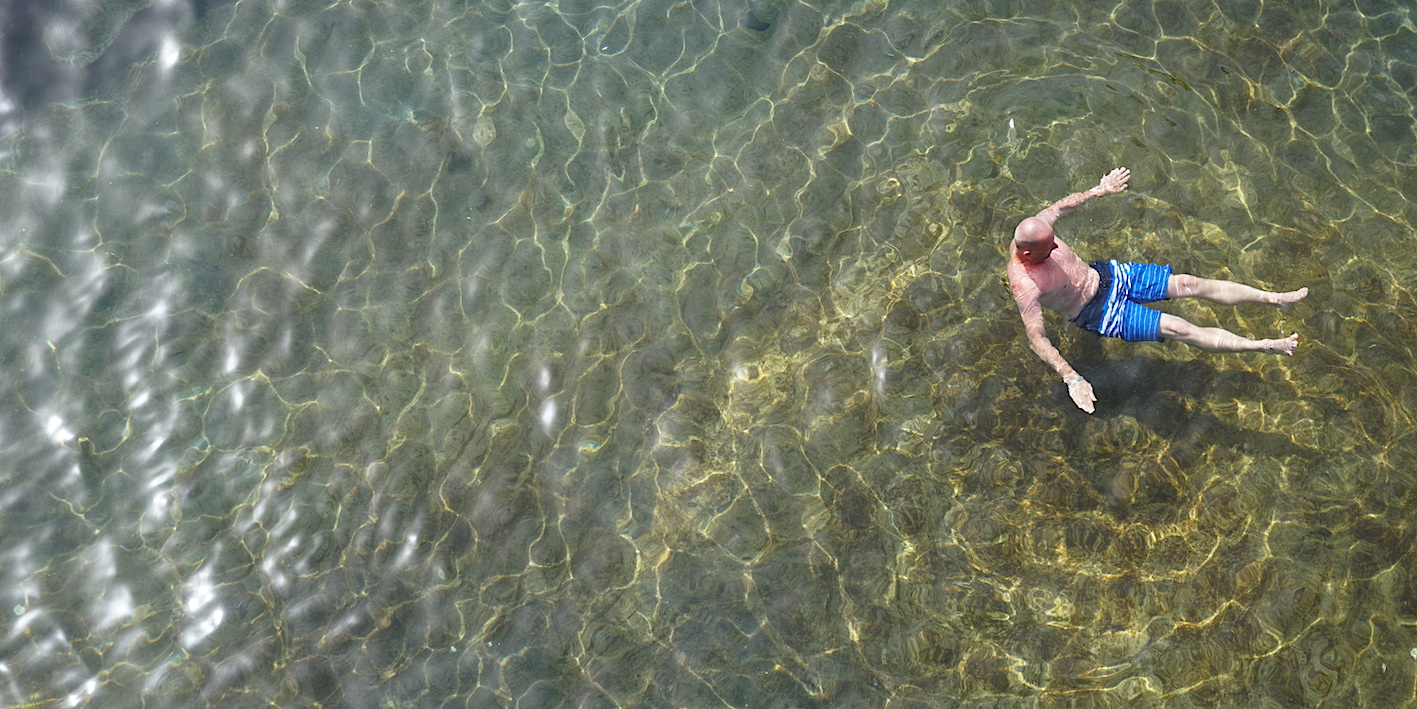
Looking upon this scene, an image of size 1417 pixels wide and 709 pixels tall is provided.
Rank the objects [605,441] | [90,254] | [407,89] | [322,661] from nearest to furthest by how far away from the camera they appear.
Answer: [322,661] < [605,441] < [90,254] < [407,89]

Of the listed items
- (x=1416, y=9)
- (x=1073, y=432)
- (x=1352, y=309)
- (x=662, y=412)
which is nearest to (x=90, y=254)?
(x=662, y=412)

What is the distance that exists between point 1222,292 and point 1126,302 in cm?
58

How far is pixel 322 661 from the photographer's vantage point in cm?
591

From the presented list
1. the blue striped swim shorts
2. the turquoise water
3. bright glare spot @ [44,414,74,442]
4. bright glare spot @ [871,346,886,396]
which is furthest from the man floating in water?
bright glare spot @ [44,414,74,442]

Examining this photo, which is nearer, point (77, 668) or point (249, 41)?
point (77, 668)

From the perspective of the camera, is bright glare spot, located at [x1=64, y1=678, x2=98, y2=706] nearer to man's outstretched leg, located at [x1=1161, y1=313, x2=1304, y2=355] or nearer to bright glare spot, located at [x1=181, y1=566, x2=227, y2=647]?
bright glare spot, located at [x1=181, y1=566, x2=227, y2=647]

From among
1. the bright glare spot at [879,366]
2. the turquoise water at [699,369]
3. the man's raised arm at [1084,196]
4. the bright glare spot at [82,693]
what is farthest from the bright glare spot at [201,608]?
the man's raised arm at [1084,196]

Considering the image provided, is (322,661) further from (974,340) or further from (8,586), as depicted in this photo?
(974,340)

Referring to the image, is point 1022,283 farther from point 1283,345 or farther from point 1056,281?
point 1283,345

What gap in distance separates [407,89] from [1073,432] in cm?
584

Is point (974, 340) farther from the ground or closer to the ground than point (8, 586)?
farther from the ground

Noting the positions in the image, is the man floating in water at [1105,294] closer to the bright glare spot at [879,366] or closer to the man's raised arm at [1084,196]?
the man's raised arm at [1084,196]

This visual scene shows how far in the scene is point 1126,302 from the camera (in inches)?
225

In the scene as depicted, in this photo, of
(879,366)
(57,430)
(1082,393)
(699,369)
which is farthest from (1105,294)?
(57,430)
